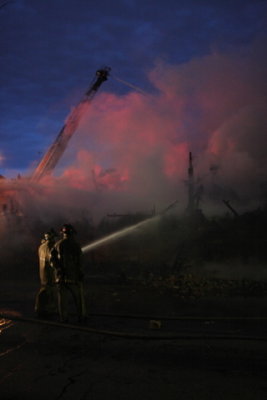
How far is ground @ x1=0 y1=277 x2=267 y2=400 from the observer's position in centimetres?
356

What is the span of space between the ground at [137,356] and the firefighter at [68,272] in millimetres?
297

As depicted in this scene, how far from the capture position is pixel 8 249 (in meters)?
17.0

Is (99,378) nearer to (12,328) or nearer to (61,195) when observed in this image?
(12,328)

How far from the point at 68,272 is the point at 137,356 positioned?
2.16 m

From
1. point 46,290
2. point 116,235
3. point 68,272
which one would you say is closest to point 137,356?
point 68,272

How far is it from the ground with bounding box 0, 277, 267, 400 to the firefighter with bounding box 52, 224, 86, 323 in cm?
30

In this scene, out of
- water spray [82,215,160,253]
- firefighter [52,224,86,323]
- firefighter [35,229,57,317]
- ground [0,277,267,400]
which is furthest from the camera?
water spray [82,215,160,253]

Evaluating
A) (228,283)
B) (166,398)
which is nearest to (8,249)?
(228,283)

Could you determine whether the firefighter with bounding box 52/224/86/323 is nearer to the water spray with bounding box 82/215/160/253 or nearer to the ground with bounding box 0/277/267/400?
the ground with bounding box 0/277/267/400

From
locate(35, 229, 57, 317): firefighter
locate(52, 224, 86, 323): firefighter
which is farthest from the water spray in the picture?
locate(52, 224, 86, 323): firefighter

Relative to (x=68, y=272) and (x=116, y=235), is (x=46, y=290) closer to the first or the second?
(x=68, y=272)

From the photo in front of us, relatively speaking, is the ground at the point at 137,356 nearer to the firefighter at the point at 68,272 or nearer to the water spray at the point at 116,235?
the firefighter at the point at 68,272

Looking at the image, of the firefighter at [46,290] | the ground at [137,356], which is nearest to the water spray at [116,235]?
the ground at [137,356]

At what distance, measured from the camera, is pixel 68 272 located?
6090mm
